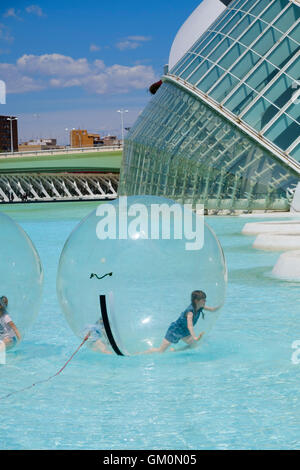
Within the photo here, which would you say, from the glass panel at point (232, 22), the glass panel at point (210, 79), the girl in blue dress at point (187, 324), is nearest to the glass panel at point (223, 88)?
the glass panel at point (210, 79)

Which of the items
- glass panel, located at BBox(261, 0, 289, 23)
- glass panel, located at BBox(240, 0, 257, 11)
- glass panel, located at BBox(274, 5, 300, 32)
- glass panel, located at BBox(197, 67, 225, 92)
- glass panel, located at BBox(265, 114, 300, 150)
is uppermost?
glass panel, located at BBox(240, 0, 257, 11)

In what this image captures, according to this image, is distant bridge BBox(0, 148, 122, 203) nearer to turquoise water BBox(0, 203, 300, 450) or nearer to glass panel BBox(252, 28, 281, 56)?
glass panel BBox(252, 28, 281, 56)

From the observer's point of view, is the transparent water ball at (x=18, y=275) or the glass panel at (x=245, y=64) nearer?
the transparent water ball at (x=18, y=275)

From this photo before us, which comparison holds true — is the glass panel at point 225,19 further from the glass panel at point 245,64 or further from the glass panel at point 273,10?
the glass panel at point 245,64

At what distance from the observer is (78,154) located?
5719 cm

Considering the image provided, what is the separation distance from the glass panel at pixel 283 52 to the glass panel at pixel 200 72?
2322mm

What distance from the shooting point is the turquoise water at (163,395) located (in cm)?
425

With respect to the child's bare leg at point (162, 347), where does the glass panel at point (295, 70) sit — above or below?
above

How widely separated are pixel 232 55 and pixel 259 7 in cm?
138

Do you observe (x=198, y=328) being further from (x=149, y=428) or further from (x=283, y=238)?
(x=283, y=238)

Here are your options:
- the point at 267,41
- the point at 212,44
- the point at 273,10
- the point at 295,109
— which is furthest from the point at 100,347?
the point at 212,44

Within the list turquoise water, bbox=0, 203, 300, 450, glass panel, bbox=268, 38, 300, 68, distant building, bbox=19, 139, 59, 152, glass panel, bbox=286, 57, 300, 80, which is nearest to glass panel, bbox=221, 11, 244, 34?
glass panel, bbox=268, 38, 300, 68

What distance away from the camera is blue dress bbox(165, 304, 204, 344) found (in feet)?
16.9

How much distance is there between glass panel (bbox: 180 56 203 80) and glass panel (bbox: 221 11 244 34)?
95 centimetres
